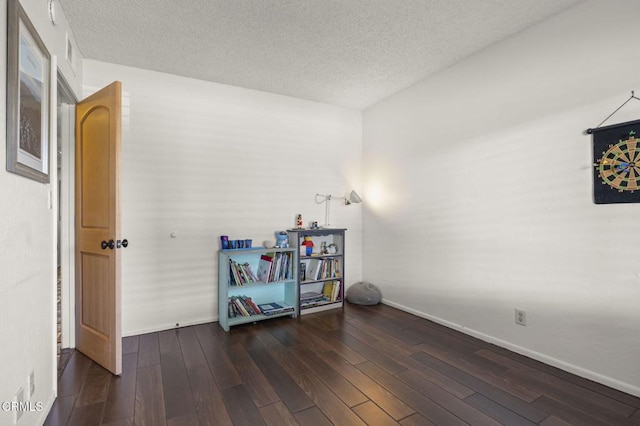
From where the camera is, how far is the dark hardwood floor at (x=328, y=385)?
168 centimetres

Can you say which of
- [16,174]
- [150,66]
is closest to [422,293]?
[16,174]

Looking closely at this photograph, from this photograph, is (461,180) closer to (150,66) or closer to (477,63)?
(477,63)

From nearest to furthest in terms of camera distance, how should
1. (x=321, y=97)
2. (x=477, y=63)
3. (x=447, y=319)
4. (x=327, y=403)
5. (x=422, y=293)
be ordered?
(x=327, y=403)
(x=477, y=63)
(x=447, y=319)
(x=422, y=293)
(x=321, y=97)

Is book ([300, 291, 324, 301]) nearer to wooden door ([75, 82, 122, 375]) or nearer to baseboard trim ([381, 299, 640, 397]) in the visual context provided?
baseboard trim ([381, 299, 640, 397])

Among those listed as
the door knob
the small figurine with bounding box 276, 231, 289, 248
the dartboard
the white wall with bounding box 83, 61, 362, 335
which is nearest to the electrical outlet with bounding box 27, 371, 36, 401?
the door knob

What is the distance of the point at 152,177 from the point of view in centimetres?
294

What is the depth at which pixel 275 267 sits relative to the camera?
3.29 metres

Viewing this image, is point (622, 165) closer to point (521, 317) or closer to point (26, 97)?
point (521, 317)

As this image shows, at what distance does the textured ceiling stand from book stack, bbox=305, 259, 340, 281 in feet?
6.78

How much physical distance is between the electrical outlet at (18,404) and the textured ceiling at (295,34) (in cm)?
233

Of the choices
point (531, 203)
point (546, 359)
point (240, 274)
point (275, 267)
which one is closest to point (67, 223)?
point (240, 274)

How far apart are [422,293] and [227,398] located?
2.21m

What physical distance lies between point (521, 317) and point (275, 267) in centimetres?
226

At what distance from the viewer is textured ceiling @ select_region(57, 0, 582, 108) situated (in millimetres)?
2141
